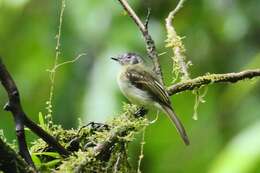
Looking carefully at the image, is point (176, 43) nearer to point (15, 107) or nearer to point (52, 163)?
point (52, 163)

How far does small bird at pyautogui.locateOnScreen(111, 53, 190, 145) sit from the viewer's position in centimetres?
360

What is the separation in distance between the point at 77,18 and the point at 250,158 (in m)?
1.54

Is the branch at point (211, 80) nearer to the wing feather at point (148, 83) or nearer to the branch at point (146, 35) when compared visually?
the branch at point (146, 35)

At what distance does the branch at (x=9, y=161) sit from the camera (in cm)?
181

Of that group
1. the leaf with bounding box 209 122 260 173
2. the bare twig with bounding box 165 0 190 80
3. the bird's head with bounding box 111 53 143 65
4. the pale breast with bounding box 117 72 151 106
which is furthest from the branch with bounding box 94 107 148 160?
the bird's head with bounding box 111 53 143 65

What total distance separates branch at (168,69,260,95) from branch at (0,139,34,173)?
1.21m

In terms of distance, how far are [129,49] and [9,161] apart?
1.99m

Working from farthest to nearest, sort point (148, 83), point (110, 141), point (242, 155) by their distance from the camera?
1. point (148, 83)
2. point (242, 155)
3. point (110, 141)

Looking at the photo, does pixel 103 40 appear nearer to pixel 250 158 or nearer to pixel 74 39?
pixel 74 39

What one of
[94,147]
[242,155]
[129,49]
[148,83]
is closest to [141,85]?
[148,83]

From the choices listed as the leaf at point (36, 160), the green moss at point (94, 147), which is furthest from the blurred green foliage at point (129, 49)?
the leaf at point (36, 160)

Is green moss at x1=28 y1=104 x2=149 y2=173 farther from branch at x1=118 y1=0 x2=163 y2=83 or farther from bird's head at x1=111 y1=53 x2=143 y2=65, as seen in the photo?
bird's head at x1=111 y1=53 x2=143 y2=65

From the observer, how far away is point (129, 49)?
376cm

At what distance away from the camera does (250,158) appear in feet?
7.80
